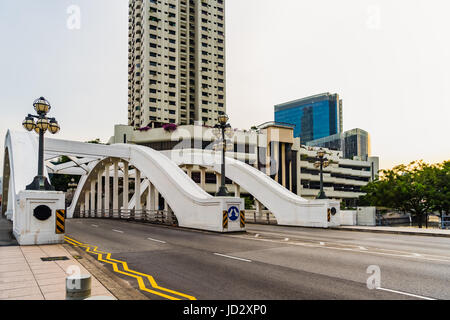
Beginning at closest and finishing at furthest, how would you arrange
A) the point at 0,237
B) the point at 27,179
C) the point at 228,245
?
the point at 228,245, the point at 0,237, the point at 27,179

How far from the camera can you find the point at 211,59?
334ft

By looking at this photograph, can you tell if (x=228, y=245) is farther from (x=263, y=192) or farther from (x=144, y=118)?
(x=144, y=118)

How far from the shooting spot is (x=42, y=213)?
14.0 metres

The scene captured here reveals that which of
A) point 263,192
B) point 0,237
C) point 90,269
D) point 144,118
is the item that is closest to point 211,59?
point 144,118

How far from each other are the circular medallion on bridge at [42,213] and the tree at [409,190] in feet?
107

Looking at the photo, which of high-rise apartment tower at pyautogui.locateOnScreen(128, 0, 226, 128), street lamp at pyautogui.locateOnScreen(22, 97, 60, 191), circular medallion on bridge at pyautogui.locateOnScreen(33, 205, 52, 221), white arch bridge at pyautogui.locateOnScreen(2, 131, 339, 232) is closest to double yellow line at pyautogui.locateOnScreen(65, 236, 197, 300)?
circular medallion on bridge at pyautogui.locateOnScreen(33, 205, 52, 221)

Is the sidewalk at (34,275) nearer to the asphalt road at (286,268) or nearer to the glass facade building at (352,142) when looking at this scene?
the asphalt road at (286,268)

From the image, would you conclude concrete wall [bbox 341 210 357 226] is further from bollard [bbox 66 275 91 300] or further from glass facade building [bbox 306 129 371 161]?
glass facade building [bbox 306 129 371 161]

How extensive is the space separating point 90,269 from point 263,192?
59.7 ft

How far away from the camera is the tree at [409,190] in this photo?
3447 centimetres

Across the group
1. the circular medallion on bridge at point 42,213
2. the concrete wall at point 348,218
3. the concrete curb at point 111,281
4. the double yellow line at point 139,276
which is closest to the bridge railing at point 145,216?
the circular medallion on bridge at point 42,213

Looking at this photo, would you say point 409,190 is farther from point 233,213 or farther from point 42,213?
point 42,213

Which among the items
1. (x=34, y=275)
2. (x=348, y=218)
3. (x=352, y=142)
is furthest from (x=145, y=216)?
(x=352, y=142)

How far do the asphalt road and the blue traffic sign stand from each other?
15.2 ft
